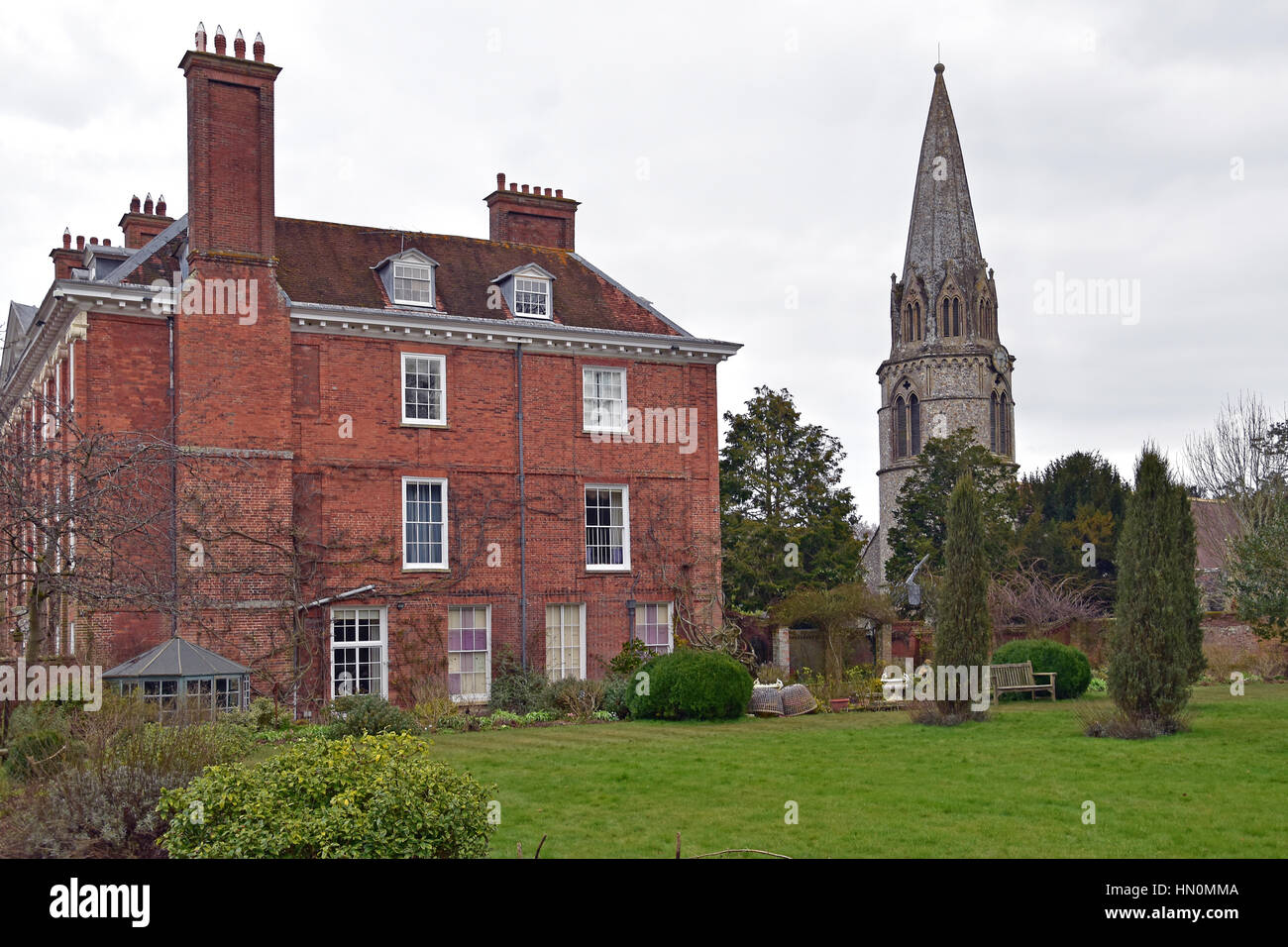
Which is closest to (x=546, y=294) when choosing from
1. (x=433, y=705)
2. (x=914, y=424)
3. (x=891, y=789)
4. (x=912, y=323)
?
(x=433, y=705)

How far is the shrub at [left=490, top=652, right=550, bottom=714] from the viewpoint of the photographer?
2727cm

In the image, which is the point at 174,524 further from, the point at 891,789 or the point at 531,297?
the point at 891,789

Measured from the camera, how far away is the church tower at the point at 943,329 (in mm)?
72625

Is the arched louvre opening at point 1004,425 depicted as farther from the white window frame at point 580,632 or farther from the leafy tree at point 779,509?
the white window frame at point 580,632

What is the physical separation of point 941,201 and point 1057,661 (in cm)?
5062

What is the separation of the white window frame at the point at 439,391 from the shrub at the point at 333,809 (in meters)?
18.6

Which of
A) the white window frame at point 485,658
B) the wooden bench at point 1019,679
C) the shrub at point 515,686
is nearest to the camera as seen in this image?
the shrub at point 515,686

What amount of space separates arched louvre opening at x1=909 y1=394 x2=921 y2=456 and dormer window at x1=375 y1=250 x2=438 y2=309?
4849 centimetres

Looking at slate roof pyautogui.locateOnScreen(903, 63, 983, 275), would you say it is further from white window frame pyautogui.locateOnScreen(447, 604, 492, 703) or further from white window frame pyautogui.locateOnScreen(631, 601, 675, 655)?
white window frame pyautogui.locateOnScreen(447, 604, 492, 703)

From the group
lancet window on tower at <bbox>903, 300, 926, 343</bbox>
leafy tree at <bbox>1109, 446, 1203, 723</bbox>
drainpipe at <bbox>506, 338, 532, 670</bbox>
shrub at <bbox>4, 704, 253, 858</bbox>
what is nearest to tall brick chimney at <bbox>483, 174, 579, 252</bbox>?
drainpipe at <bbox>506, 338, 532, 670</bbox>

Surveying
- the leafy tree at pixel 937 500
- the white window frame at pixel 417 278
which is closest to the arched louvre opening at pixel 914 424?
the leafy tree at pixel 937 500

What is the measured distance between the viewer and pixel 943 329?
241 ft
